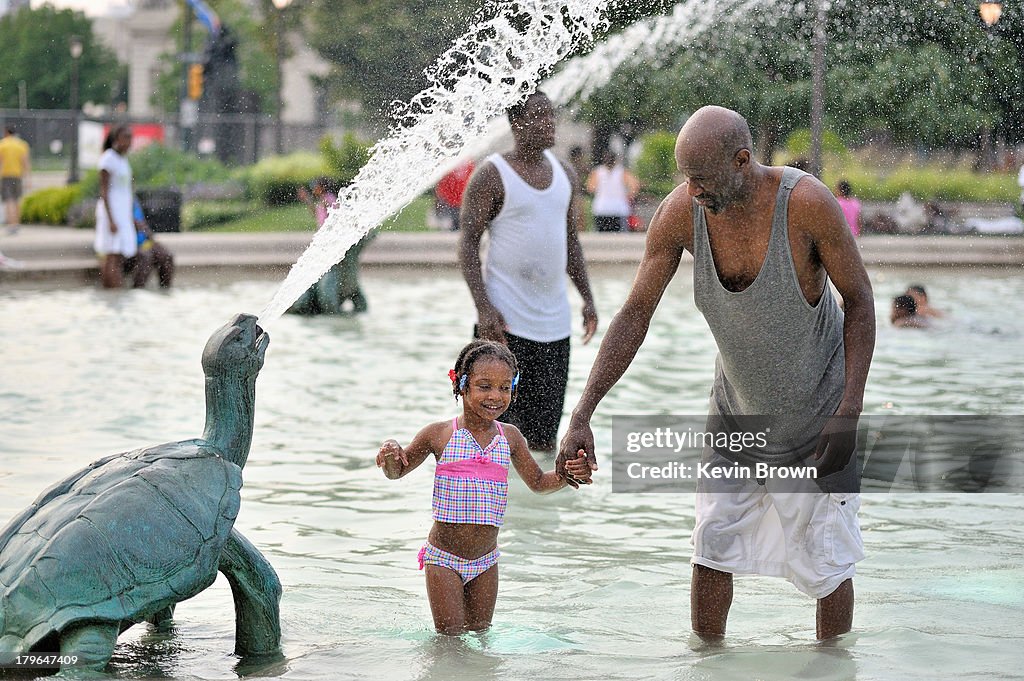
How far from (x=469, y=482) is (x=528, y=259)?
2.62 meters

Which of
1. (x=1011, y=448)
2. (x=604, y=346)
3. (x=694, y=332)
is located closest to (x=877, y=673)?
(x=604, y=346)

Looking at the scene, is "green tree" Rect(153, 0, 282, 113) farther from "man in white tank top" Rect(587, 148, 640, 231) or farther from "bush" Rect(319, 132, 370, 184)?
"man in white tank top" Rect(587, 148, 640, 231)

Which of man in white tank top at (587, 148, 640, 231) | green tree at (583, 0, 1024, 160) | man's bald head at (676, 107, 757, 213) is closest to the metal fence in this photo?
green tree at (583, 0, 1024, 160)

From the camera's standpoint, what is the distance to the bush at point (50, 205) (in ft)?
81.0

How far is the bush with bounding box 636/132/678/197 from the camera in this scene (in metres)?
29.7

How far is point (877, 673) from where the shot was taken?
4.54 m

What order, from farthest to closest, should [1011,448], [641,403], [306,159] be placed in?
[306,159]
[641,403]
[1011,448]

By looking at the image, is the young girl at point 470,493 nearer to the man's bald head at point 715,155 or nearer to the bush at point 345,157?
the man's bald head at point 715,155

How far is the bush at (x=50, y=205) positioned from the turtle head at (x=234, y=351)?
2076cm

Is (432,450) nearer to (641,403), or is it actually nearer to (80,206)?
(641,403)

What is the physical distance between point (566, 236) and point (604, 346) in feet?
9.35

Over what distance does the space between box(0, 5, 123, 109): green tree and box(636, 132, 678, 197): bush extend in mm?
45247

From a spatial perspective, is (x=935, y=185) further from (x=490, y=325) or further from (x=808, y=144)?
(x=490, y=325)

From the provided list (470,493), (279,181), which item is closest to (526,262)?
(470,493)
